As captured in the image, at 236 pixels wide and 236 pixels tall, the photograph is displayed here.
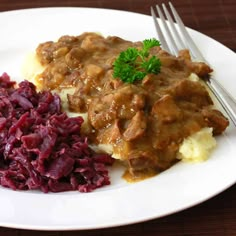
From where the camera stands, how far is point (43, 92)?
5.78 meters

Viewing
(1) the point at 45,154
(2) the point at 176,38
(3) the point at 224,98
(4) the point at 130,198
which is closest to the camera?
(4) the point at 130,198

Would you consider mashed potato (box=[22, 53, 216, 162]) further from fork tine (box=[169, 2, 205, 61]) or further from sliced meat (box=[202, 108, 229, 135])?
fork tine (box=[169, 2, 205, 61])

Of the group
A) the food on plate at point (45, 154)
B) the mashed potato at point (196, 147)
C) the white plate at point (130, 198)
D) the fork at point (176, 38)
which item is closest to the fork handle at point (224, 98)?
the fork at point (176, 38)

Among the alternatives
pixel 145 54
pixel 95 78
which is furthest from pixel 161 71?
pixel 95 78

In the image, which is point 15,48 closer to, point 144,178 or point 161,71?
point 161,71

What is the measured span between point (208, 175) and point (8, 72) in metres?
2.65

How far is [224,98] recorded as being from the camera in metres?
5.55

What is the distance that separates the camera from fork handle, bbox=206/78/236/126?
543 cm

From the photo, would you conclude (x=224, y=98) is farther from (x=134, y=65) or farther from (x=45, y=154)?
(x=45, y=154)

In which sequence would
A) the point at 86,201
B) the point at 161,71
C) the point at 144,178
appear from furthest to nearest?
the point at 161,71, the point at 144,178, the point at 86,201

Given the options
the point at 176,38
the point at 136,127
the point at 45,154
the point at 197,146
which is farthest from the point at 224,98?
the point at 45,154

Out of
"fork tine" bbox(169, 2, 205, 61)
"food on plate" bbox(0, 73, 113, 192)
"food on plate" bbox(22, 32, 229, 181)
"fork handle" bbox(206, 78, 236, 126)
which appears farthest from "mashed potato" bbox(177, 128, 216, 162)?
"fork tine" bbox(169, 2, 205, 61)

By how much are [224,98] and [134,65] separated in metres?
0.89

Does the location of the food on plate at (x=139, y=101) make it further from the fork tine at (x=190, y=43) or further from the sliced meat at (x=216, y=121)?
the fork tine at (x=190, y=43)
